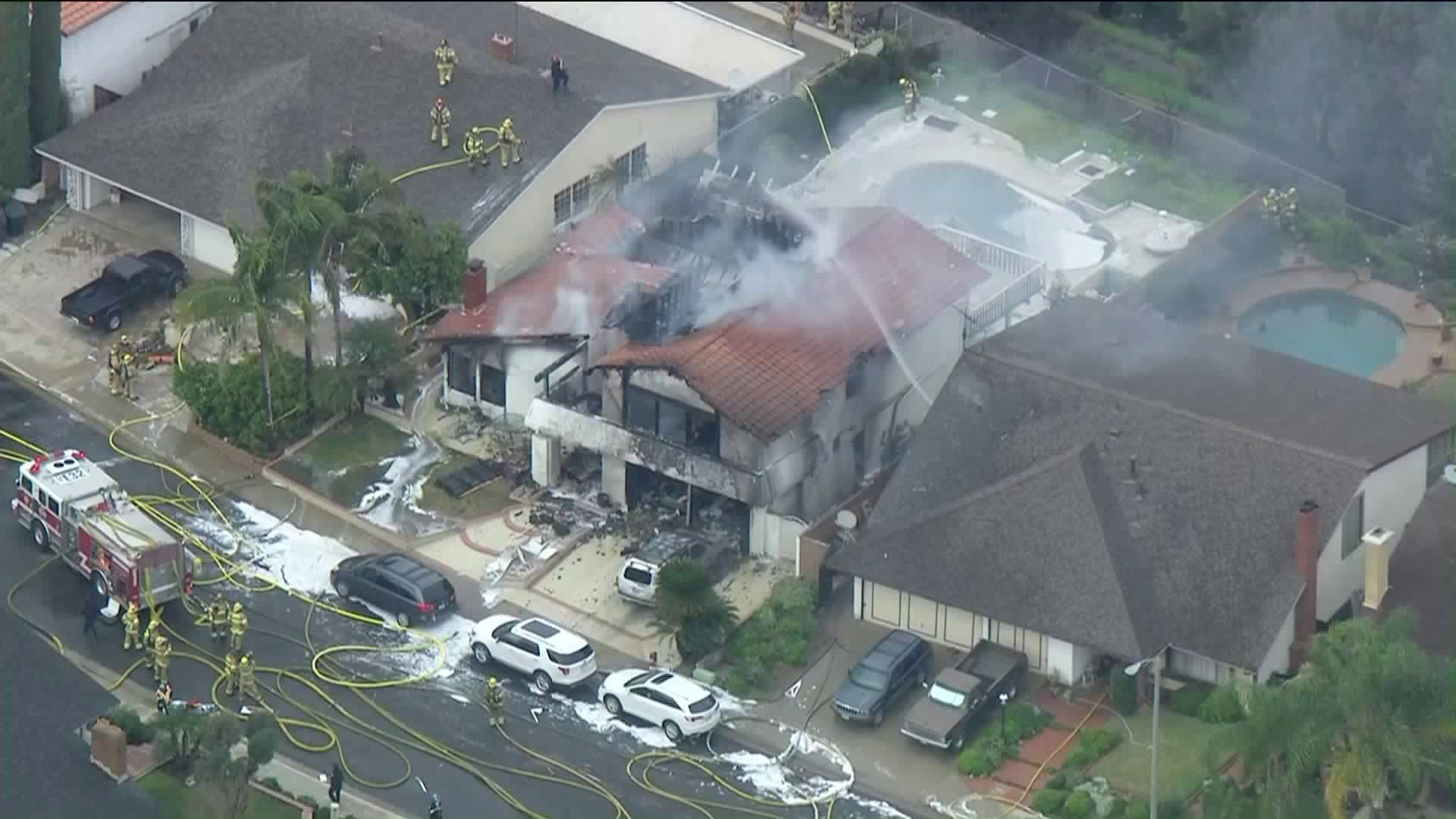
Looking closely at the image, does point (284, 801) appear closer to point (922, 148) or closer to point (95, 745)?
point (95, 745)

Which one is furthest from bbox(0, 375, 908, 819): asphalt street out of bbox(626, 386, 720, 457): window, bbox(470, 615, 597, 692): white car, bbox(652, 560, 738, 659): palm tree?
bbox(626, 386, 720, 457): window

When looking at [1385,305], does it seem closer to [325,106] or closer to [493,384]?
[493,384]

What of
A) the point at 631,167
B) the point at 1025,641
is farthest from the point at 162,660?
the point at 631,167

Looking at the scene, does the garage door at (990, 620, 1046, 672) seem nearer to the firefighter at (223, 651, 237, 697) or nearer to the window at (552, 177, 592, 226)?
the firefighter at (223, 651, 237, 697)

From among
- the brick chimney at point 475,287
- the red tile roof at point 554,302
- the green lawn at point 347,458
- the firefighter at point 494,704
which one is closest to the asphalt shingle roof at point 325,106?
the brick chimney at point 475,287

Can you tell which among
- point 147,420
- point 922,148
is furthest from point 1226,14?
point 147,420
